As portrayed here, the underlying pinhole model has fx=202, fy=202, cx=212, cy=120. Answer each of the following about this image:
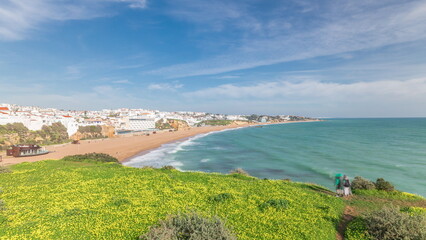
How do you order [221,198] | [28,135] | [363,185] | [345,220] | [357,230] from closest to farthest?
[357,230] → [345,220] → [221,198] → [363,185] → [28,135]

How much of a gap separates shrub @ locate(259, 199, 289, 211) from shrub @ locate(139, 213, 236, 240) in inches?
137

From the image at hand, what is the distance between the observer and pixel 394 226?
712 cm

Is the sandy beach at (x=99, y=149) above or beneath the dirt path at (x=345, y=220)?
beneath

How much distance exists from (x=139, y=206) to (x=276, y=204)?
21.4 ft

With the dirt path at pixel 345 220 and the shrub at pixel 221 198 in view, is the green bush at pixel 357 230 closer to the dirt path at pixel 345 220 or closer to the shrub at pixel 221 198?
the dirt path at pixel 345 220

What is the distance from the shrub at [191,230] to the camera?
6145mm

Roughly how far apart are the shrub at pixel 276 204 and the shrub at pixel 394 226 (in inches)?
126

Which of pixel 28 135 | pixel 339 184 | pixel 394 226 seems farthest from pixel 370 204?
pixel 28 135

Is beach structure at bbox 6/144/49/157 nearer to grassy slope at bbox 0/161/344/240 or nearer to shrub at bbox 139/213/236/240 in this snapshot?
grassy slope at bbox 0/161/344/240

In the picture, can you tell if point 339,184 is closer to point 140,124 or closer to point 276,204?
point 276,204

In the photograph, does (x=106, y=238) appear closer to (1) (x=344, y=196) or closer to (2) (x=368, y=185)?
(1) (x=344, y=196)

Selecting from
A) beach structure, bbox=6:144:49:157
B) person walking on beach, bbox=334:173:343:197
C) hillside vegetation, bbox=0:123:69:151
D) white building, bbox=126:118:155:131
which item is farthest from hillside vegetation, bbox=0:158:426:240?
white building, bbox=126:118:155:131

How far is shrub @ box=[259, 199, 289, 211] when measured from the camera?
376 inches

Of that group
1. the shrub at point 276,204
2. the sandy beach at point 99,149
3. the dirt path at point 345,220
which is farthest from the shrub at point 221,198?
the sandy beach at point 99,149
